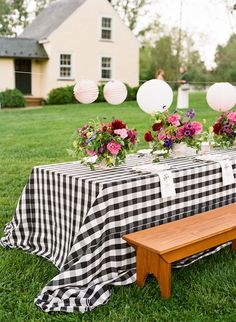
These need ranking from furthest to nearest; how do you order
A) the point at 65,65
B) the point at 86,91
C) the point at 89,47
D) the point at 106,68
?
the point at 106,68 < the point at 89,47 < the point at 65,65 < the point at 86,91

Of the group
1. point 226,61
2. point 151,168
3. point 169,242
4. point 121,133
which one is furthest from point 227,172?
point 226,61

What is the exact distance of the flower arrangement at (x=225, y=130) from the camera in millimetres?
5043

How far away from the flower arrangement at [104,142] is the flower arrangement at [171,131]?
1.32ft

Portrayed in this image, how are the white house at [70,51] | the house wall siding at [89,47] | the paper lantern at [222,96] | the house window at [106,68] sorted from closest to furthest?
the paper lantern at [222,96]
the white house at [70,51]
the house wall siding at [89,47]
the house window at [106,68]

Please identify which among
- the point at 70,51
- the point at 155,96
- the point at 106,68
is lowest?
the point at 155,96

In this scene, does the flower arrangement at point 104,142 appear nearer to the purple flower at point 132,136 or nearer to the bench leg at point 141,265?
the purple flower at point 132,136

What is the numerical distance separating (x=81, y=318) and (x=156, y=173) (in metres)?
1.25

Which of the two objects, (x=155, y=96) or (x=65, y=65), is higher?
(x=65, y=65)

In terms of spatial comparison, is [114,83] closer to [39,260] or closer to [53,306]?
[39,260]

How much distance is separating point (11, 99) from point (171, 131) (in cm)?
1607

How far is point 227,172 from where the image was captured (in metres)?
4.43

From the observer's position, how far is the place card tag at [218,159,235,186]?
439 centimetres

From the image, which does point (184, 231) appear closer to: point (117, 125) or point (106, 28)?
point (117, 125)

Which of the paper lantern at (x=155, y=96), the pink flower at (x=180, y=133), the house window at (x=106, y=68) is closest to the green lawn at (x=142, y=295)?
the pink flower at (x=180, y=133)
